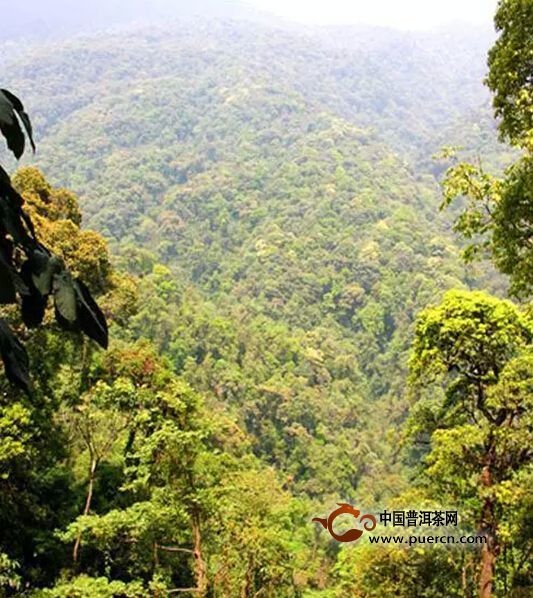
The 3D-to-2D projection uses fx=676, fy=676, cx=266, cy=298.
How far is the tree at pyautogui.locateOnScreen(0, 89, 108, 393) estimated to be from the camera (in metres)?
1.14

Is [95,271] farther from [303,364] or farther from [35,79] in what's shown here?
[35,79]

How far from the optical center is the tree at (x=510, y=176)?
4324mm

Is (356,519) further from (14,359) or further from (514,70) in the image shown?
(14,359)

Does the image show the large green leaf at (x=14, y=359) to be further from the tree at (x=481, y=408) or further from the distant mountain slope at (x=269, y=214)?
the distant mountain slope at (x=269, y=214)

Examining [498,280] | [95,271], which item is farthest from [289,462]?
[498,280]

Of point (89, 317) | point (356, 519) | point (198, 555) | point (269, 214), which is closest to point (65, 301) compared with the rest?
point (89, 317)

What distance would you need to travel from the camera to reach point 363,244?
61031 mm

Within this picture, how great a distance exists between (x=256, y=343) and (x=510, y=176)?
116 feet

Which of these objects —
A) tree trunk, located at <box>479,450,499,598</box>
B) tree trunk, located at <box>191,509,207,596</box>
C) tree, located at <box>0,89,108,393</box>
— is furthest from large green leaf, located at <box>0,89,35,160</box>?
tree trunk, located at <box>191,509,207,596</box>

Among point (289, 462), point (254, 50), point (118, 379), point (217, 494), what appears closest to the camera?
point (217, 494)

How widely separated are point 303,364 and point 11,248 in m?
40.4

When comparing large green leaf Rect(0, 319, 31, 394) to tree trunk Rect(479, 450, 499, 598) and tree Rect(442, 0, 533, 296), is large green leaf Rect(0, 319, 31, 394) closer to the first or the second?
tree Rect(442, 0, 533, 296)

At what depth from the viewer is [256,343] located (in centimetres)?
3984

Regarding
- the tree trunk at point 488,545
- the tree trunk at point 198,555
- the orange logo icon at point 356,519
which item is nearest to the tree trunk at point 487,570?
the tree trunk at point 488,545
